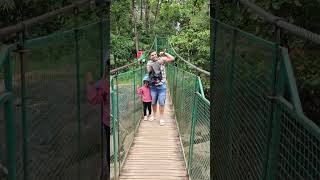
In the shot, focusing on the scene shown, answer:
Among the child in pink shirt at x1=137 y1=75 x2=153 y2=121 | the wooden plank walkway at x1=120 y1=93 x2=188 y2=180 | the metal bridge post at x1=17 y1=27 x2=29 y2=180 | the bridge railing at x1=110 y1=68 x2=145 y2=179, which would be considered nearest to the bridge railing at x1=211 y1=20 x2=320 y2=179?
the metal bridge post at x1=17 y1=27 x2=29 y2=180

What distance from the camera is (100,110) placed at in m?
3.58

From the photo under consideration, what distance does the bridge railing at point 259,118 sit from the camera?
140cm

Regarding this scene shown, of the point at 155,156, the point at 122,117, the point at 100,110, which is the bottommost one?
the point at 155,156

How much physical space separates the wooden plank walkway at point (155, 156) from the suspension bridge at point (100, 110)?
1238 millimetres

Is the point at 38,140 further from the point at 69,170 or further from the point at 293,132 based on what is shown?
the point at 293,132

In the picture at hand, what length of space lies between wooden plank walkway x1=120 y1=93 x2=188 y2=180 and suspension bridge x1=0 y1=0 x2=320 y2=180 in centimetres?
124

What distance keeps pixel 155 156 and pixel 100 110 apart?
8.47 feet

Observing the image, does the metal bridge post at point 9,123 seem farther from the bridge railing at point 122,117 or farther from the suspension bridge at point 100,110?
the bridge railing at point 122,117

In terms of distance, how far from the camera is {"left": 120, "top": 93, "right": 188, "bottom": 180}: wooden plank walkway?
538 cm

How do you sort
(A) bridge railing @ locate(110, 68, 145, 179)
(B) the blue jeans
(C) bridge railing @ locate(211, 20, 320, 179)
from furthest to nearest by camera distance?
(B) the blue jeans, (A) bridge railing @ locate(110, 68, 145, 179), (C) bridge railing @ locate(211, 20, 320, 179)

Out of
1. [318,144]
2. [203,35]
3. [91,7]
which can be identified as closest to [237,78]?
[318,144]

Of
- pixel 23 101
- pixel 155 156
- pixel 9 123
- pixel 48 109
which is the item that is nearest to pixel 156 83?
pixel 155 156

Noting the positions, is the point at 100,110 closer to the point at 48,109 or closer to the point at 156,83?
the point at 48,109

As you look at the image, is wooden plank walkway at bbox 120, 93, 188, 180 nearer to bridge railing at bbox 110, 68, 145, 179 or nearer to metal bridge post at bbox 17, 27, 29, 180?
bridge railing at bbox 110, 68, 145, 179
